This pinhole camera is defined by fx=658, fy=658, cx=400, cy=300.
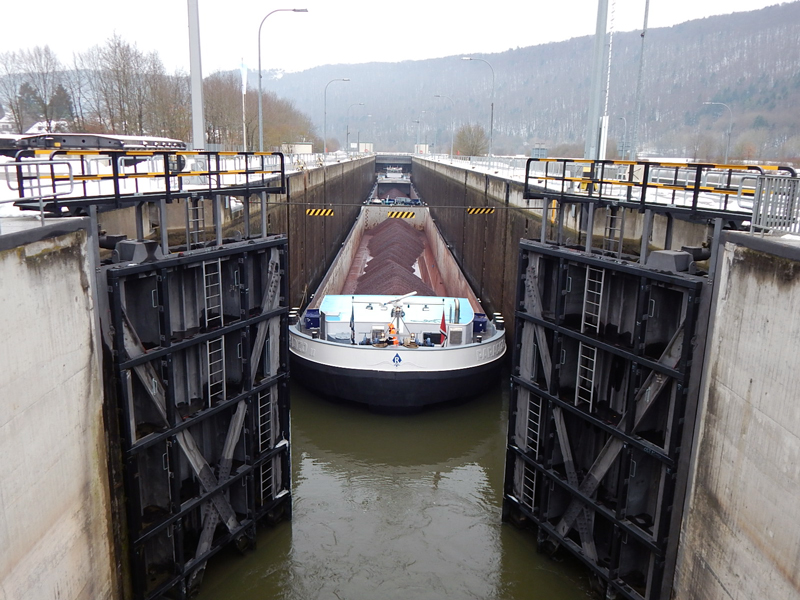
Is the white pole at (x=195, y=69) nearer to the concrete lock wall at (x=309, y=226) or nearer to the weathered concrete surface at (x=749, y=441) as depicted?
the concrete lock wall at (x=309, y=226)

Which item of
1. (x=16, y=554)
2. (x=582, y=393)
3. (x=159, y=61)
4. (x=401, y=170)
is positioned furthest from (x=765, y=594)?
(x=401, y=170)

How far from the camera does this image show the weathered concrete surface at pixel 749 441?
5.27m

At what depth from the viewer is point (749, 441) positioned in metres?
5.77

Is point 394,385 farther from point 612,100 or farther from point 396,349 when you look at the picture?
point 612,100

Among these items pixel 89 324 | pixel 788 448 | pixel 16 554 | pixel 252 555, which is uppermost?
pixel 89 324

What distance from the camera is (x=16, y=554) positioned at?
5.13 metres

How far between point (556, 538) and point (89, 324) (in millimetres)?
6393

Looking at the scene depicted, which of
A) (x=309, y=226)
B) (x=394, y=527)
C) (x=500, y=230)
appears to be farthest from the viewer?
(x=309, y=226)

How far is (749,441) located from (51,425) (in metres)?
6.07

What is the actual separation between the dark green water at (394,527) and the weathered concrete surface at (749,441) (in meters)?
2.90

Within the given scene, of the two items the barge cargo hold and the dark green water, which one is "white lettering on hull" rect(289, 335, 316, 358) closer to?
the barge cargo hold

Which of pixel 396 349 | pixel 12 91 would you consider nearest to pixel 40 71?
pixel 12 91

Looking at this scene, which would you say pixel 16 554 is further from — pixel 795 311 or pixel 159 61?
pixel 159 61

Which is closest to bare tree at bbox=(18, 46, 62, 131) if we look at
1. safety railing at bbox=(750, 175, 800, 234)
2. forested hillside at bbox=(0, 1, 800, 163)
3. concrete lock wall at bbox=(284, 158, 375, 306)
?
forested hillside at bbox=(0, 1, 800, 163)
